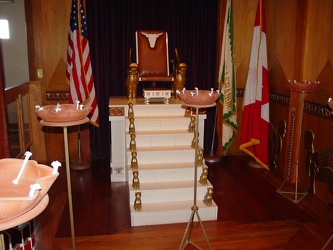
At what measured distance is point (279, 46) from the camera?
4.49 meters

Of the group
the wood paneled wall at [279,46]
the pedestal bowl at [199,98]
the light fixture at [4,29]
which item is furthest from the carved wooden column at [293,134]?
the light fixture at [4,29]

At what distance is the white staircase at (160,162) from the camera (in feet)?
10.9

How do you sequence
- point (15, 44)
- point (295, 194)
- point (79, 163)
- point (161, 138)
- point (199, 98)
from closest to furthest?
point (199, 98) < point (295, 194) < point (161, 138) < point (79, 163) < point (15, 44)

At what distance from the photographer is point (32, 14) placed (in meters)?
4.61

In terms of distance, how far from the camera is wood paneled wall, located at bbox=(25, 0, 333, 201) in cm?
362

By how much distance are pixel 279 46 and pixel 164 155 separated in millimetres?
2175

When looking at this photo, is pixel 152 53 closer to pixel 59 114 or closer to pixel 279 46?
pixel 279 46

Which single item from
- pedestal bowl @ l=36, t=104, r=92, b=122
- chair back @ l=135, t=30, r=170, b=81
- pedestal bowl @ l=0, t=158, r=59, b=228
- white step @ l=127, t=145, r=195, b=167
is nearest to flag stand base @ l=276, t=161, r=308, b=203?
white step @ l=127, t=145, r=195, b=167

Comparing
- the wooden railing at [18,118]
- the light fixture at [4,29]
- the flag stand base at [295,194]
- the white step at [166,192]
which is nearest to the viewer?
the white step at [166,192]

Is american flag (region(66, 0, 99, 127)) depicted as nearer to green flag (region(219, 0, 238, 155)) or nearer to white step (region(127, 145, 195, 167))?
white step (region(127, 145, 195, 167))

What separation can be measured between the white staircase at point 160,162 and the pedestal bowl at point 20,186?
1877mm

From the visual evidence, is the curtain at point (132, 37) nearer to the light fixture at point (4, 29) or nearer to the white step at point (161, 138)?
the white step at point (161, 138)

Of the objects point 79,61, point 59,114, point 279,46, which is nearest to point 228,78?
point 279,46

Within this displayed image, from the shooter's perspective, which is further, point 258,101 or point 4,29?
point 4,29
